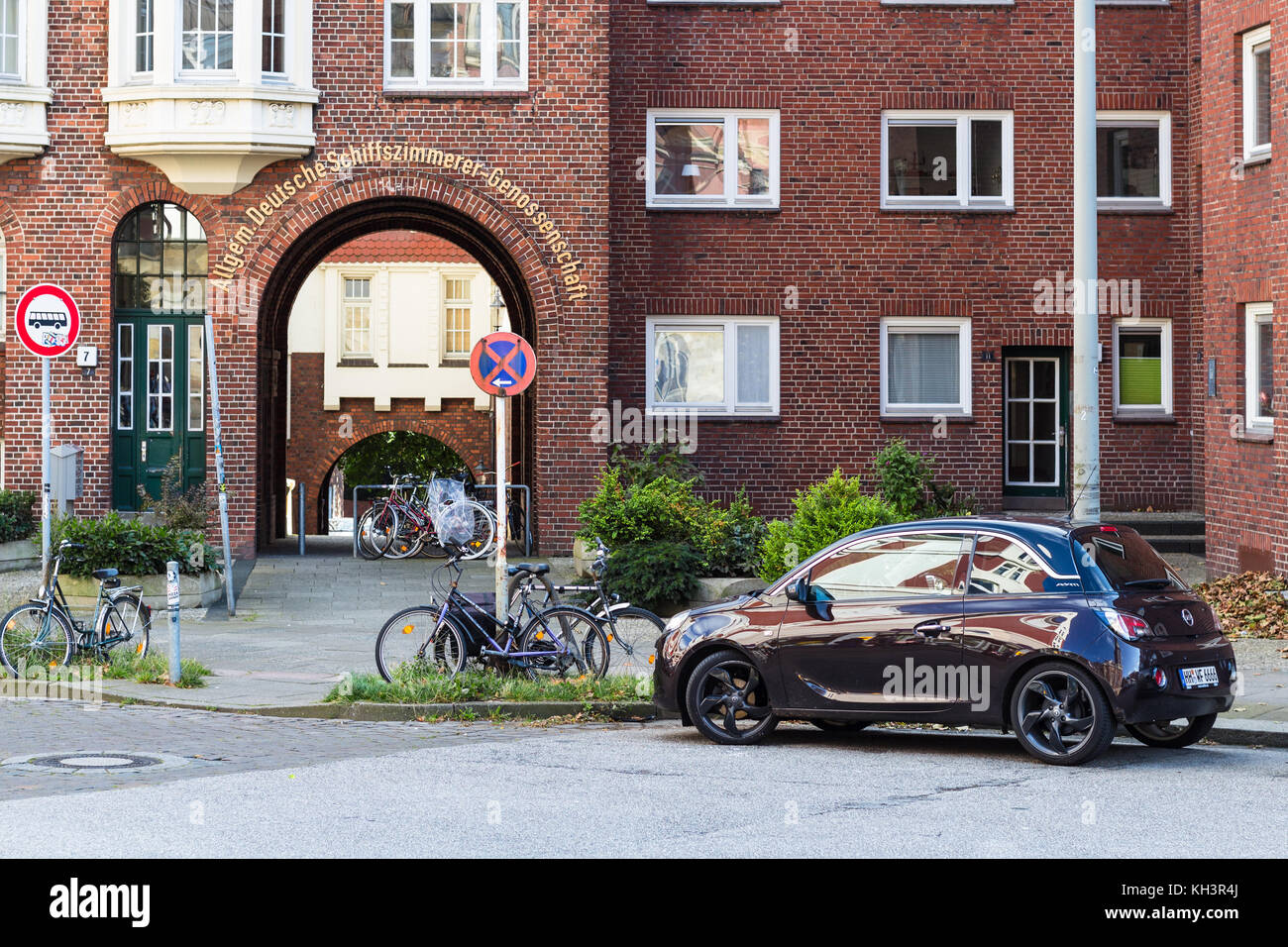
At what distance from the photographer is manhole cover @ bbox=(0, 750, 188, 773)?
33.9ft

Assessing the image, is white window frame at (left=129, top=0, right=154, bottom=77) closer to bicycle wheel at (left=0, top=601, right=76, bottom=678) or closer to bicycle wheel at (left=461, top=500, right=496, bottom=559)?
bicycle wheel at (left=461, top=500, right=496, bottom=559)

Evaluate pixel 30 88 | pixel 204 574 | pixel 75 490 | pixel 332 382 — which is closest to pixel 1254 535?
pixel 204 574

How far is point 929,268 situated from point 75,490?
1255cm

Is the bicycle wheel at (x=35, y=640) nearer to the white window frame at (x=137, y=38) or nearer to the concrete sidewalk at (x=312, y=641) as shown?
the concrete sidewalk at (x=312, y=641)

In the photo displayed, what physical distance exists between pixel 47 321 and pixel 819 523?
27.0 ft

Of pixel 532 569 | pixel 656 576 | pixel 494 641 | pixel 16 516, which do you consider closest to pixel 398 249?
pixel 16 516

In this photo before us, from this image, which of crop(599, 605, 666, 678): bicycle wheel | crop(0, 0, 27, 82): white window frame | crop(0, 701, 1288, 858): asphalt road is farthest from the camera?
crop(0, 0, 27, 82): white window frame

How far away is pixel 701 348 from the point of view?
84.7 feet

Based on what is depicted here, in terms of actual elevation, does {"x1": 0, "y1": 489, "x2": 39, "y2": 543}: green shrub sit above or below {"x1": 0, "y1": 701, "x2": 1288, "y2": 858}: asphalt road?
above

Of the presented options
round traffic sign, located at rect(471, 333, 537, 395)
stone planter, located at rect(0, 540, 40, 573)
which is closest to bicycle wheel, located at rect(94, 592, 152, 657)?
round traffic sign, located at rect(471, 333, 537, 395)

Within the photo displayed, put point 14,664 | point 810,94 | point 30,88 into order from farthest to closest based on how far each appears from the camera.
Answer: point 810,94 → point 30,88 → point 14,664

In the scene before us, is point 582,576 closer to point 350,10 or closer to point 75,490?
point 75,490

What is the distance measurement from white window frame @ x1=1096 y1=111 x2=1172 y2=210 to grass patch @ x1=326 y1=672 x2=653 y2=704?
51.1 feet

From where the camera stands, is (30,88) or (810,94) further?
(810,94)
